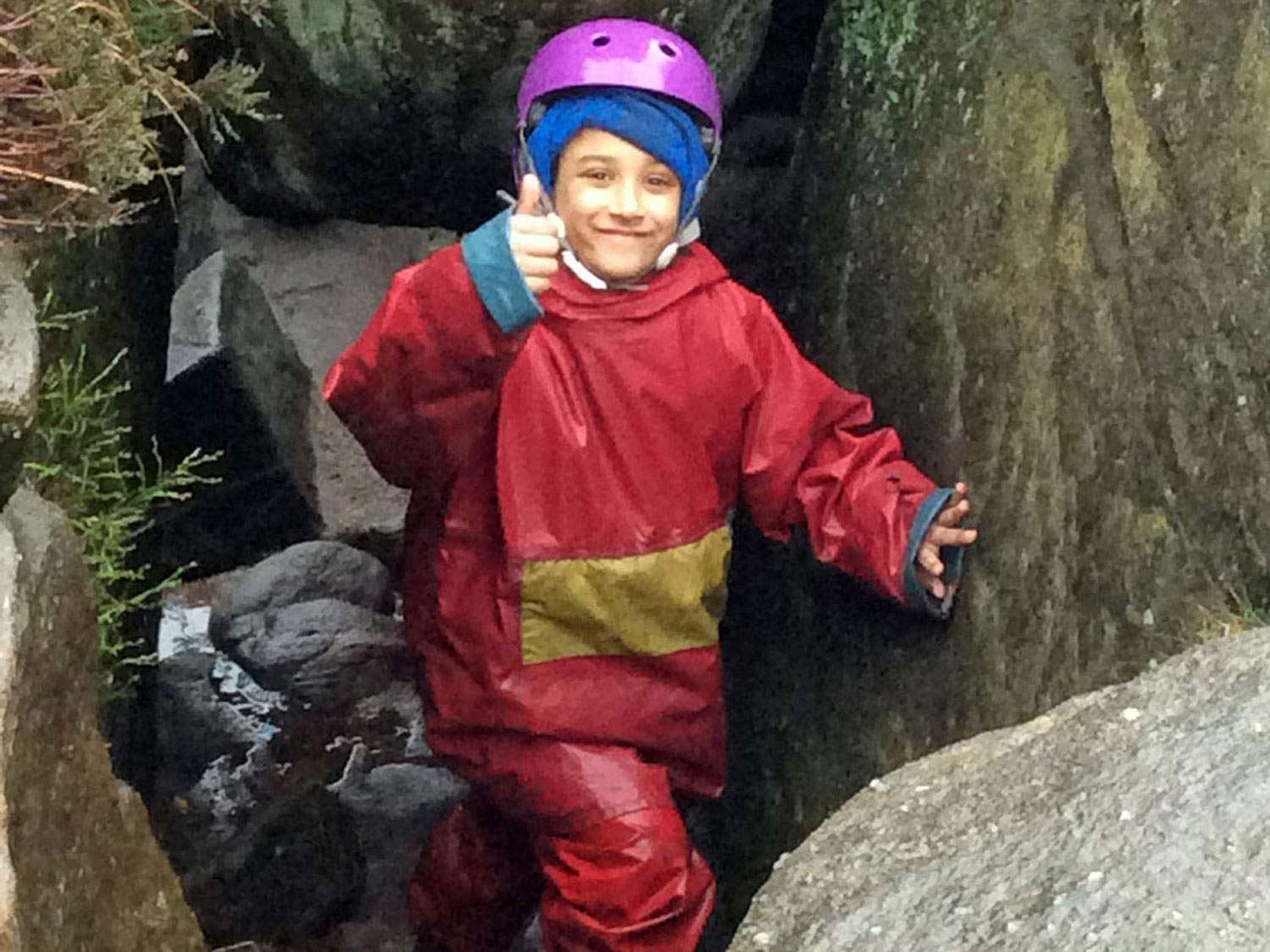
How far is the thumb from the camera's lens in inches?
74.8

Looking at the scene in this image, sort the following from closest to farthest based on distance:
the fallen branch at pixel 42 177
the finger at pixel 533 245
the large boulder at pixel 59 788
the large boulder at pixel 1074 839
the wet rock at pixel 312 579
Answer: the large boulder at pixel 1074 839
the large boulder at pixel 59 788
the fallen branch at pixel 42 177
the finger at pixel 533 245
the wet rock at pixel 312 579

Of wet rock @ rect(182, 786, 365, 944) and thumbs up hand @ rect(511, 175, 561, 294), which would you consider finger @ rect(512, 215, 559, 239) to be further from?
wet rock @ rect(182, 786, 365, 944)

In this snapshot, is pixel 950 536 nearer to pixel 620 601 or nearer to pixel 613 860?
→ pixel 620 601

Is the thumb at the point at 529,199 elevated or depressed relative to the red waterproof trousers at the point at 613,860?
elevated

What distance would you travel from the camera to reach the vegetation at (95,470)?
1.93 m

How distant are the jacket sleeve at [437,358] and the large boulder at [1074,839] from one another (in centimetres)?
85

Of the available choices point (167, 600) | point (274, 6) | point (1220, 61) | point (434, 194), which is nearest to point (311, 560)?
point (167, 600)

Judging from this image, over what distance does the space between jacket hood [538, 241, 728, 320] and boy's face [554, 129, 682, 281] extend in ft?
0.24

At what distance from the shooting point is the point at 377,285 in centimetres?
368

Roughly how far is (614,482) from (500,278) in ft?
1.53

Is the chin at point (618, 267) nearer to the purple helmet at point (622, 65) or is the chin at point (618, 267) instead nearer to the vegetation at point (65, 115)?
the purple helmet at point (622, 65)

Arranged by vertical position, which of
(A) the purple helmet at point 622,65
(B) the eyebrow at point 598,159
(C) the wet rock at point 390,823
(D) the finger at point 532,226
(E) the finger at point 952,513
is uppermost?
(A) the purple helmet at point 622,65

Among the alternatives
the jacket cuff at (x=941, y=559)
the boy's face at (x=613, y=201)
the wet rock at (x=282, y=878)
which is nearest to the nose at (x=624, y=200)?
the boy's face at (x=613, y=201)

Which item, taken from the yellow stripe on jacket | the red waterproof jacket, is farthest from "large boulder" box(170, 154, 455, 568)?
the yellow stripe on jacket
